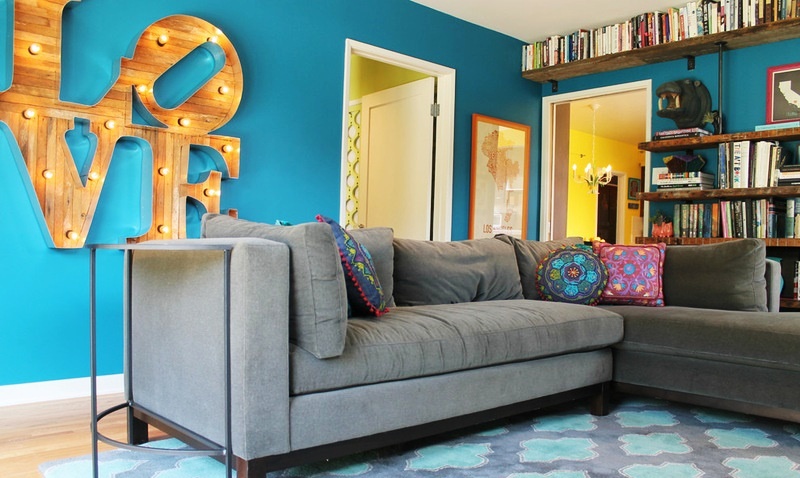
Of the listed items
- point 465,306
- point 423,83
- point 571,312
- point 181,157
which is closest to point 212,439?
point 465,306

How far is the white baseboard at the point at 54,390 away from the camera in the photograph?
3.10 meters

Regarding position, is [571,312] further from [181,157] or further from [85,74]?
[85,74]

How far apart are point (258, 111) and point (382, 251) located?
1.51 m

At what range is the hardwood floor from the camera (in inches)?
89.1

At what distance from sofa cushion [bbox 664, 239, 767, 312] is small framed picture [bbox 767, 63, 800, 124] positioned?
62.5 inches

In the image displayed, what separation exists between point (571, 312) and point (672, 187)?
2.37m

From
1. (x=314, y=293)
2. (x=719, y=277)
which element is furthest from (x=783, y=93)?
(x=314, y=293)

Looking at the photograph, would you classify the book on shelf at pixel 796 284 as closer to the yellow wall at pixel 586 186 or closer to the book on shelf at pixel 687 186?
the book on shelf at pixel 687 186

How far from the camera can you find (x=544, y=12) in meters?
4.88

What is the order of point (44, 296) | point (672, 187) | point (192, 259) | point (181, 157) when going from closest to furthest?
point (192, 259), point (44, 296), point (181, 157), point (672, 187)

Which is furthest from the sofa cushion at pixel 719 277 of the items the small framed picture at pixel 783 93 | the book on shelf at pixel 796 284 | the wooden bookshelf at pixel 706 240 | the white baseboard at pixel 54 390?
the white baseboard at pixel 54 390

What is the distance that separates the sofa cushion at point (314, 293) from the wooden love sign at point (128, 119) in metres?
1.69

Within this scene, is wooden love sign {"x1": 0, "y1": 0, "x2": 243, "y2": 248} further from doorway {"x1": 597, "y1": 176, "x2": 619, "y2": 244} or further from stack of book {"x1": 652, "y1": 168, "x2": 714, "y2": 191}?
doorway {"x1": 597, "y1": 176, "x2": 619, "y2": 244}

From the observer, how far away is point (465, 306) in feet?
9.39
